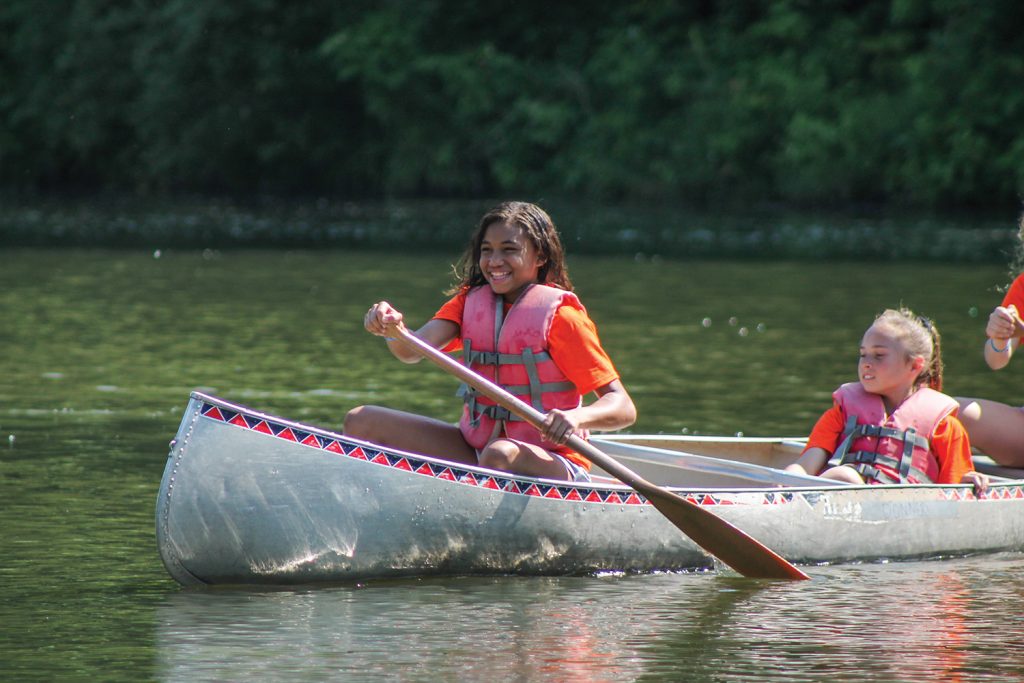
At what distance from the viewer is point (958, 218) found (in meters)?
24.5

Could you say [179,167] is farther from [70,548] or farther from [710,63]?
[70,548]

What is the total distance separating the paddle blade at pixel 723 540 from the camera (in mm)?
5488

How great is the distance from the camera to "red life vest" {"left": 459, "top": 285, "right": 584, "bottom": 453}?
17.7 feet

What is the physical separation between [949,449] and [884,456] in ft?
0.75

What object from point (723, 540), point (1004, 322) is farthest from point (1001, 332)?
point (723, 540)

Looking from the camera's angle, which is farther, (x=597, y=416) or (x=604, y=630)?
(x=597, y=416)

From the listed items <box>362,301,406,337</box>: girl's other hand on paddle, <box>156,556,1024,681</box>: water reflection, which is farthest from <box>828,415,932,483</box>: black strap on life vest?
<box>362,301,406,337</box>: girl's other hand on paddle

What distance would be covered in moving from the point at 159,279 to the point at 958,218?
12604 mm

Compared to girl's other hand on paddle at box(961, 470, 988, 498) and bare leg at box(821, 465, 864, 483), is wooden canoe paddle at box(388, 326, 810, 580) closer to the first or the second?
bare leg at box(821, 465, 864, 483)

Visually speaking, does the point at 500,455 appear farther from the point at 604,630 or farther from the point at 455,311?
the point at 604,630

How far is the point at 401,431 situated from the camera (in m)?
5.51

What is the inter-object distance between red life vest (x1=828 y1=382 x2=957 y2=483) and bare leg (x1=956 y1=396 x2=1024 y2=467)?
43cm

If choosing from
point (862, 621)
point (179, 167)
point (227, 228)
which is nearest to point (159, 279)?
point (227, 228)

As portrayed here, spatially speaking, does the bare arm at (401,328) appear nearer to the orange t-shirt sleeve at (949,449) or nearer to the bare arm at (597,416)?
the bare arm at (597,416)
